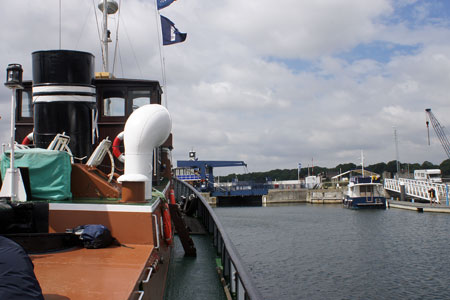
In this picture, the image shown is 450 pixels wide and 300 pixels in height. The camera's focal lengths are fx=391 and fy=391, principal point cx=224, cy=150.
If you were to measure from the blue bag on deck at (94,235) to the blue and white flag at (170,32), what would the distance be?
10.8m

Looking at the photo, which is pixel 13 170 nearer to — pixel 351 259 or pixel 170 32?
pixel 170 32

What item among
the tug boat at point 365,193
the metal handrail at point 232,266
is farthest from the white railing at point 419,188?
the metal handrail at point 232,266

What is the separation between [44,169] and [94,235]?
162 centimetres

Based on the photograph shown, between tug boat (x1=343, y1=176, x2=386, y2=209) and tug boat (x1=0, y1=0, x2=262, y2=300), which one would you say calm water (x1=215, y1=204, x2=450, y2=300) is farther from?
tug boat (x1=343, y1=176, x2=386, y2=209)

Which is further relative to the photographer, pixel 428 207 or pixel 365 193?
pixel 365 193

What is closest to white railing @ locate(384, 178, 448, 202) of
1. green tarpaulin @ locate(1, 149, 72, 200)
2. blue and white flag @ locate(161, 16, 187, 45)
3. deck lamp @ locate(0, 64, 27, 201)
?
blue and white flag @ locate(161, 16, 187, 45)

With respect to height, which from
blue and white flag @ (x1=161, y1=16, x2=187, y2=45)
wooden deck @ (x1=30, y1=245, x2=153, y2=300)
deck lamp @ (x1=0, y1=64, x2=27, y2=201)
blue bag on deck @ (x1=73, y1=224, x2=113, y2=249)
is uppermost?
blue and white flag @ (x1=161, y1=16, x2=187, y2=45)

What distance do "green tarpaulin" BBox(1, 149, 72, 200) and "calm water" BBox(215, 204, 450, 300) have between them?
1142 cm

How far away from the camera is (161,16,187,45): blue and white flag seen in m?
14.9

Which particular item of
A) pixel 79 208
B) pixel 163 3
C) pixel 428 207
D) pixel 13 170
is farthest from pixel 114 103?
pixel 428 207

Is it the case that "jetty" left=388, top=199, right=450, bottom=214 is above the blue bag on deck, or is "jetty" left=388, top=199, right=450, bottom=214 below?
below

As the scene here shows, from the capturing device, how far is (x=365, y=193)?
186 ft

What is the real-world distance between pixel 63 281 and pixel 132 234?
179cm

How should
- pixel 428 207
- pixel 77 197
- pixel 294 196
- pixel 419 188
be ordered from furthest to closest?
1. pixel 294 196
2. pixel 419 188
3. pixel 428 207
4. pixel 77 197
